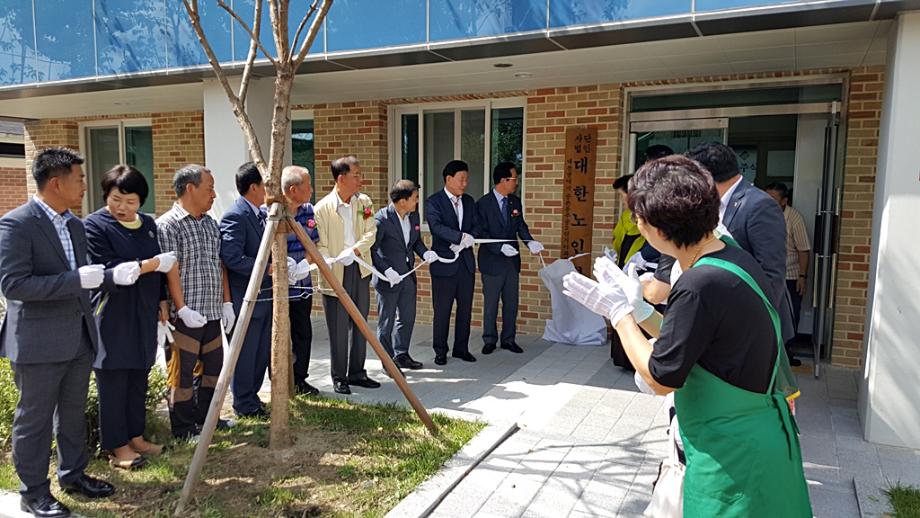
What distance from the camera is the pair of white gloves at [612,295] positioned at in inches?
81.5

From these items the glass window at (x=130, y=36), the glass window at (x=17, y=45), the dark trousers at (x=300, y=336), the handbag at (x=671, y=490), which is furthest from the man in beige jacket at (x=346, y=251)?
the glass window at (x=17, y=45)

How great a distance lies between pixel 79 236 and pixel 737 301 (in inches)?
121

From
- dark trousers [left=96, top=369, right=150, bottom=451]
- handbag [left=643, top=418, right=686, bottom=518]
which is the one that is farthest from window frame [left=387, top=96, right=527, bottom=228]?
handbag [left=643, top=418, right=686, bottom=518]

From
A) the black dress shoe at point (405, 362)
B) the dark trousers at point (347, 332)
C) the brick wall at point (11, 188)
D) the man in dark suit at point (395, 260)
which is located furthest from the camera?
the brick wall at point (11, 188)

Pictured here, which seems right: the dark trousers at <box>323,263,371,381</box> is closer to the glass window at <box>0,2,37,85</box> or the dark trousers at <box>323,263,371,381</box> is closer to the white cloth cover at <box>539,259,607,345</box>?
the white cloth cover at <box>539,259,607,345</box>

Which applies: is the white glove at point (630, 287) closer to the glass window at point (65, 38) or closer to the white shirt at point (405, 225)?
the white shirt at point (405, 225)

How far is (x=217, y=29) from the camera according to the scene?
5691mm

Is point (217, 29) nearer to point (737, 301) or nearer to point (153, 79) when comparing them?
point (153, 79)

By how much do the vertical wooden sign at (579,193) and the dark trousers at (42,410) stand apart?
4859 millimetres

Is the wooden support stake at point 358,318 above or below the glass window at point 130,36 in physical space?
below

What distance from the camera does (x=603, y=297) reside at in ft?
6.88

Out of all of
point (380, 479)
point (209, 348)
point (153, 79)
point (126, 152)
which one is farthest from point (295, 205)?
point (126, 152)

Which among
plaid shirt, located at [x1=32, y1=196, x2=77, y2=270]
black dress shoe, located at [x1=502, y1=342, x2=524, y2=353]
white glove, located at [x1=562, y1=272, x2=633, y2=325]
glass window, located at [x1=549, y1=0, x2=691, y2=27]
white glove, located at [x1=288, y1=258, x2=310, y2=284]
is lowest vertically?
black dress shoe, located at [x1=502, y1=342, x2=524, y2=353]

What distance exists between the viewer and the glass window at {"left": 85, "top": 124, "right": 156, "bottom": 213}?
31.0 ft
